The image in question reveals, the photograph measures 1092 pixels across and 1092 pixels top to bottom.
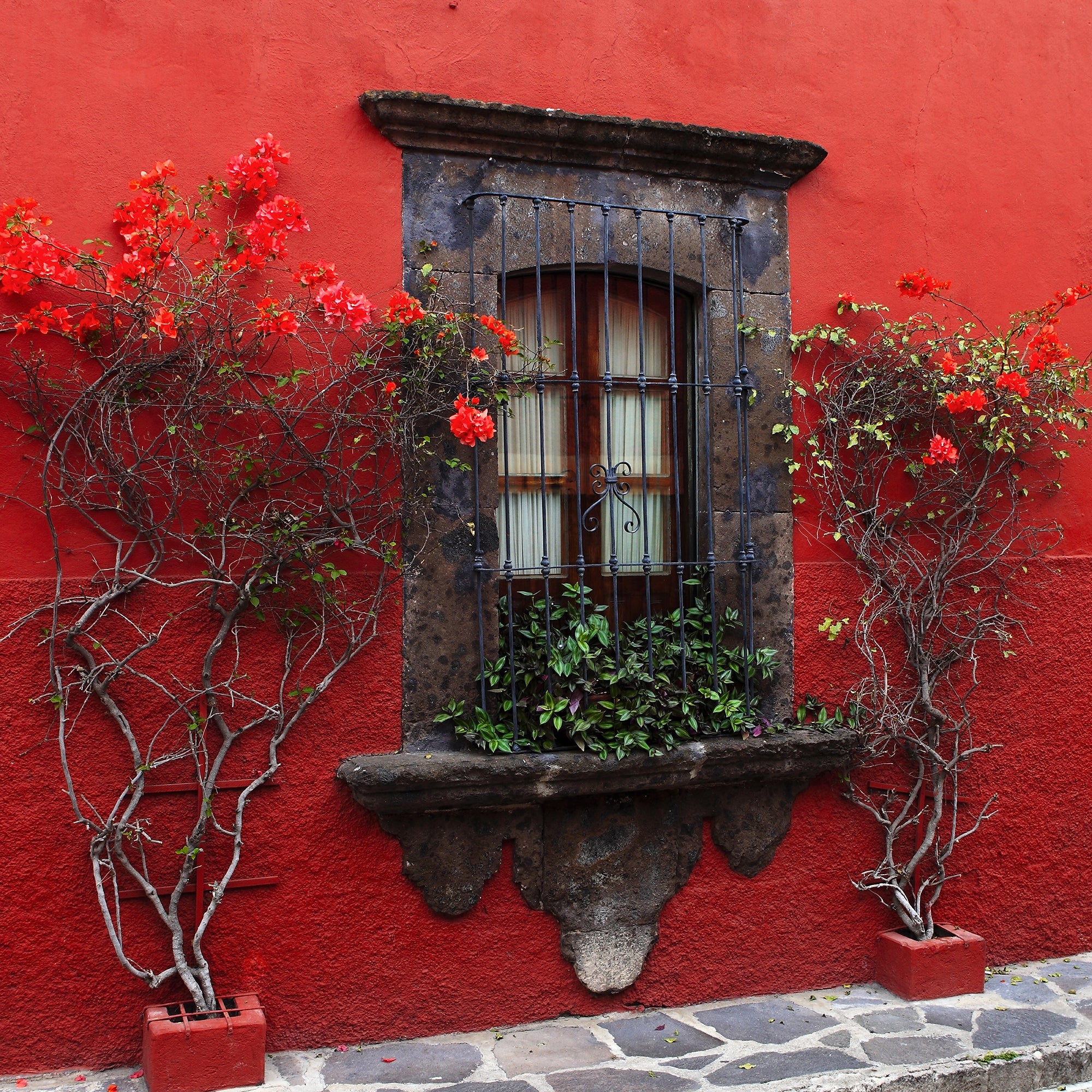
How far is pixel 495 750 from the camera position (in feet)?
12.0

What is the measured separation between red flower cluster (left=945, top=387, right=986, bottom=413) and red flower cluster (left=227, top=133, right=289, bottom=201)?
2.58 meters

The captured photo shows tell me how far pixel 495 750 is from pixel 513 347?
4.49ft

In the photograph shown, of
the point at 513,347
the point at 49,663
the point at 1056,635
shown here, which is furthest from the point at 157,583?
the point at 1056,635

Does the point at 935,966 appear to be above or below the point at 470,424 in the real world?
below

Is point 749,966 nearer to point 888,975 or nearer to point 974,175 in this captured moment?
point 888,975

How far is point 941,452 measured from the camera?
13.6ft

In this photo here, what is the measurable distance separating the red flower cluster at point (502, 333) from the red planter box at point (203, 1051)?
2.23 meters

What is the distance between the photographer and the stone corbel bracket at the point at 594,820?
11.8ft

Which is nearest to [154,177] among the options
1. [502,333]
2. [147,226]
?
[147,226]

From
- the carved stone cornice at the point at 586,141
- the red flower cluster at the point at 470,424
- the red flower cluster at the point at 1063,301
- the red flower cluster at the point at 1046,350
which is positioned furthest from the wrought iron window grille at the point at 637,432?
the red flower cluster at the point at 1063,301

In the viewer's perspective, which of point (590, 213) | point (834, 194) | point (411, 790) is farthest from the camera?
point (834, 194)

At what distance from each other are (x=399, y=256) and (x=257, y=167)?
539mm

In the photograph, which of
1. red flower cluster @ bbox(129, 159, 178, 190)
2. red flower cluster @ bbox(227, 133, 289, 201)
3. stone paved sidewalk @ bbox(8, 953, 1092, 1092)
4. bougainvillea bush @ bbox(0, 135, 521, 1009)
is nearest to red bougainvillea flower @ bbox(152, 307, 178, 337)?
bougainvillea bush @ bbox(0, 135, 521, 1009)

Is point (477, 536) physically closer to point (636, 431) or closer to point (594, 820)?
point (636, 431)
